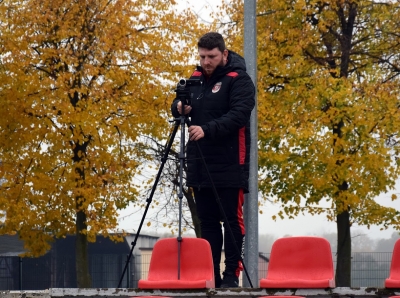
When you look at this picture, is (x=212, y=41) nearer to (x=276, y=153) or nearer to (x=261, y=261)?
(x=276, y=153)

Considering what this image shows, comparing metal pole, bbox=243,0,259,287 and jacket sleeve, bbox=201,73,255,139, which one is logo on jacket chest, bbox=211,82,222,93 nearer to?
jacket sleeve, bbox=201,73,255,139

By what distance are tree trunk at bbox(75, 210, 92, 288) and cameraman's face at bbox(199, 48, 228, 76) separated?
14.5 meters

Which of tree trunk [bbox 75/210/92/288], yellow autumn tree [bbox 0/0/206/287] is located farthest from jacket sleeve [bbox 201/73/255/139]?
tree trunk [bbox 75/210/92/288]

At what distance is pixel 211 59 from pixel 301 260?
6.16 ft

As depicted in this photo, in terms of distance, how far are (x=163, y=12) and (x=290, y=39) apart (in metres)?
3.43

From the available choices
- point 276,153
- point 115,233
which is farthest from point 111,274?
point 276,153

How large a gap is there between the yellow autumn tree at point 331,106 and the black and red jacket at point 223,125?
13515 mm

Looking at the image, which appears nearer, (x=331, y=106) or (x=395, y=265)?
(x=395, y=265)

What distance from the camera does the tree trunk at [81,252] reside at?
72.2ft

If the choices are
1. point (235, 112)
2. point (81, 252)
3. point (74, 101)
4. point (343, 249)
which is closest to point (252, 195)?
point (235, 112)

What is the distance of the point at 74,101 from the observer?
21.4 m

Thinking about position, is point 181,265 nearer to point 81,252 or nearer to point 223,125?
point 223,125

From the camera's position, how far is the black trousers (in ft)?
24.8

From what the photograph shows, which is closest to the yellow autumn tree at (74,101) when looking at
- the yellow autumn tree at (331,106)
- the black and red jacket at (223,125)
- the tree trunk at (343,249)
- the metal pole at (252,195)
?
the yellow autumn tree at (331,106)
